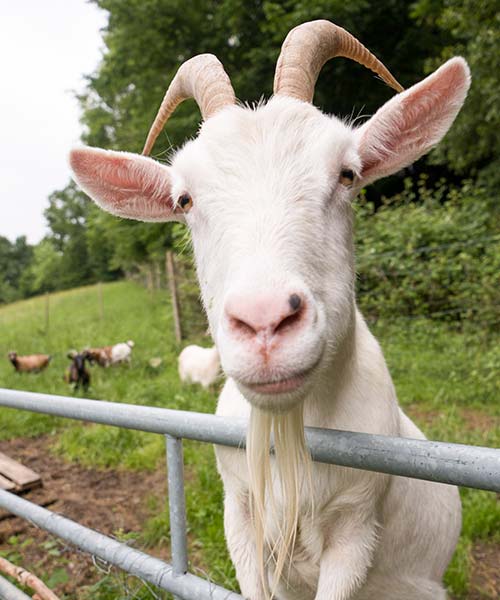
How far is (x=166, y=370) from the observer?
666 centimetres

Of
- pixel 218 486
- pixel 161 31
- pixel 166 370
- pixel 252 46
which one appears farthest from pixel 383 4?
pixel 218 486

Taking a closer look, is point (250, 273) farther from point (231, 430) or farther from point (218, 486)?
point (218, 486)

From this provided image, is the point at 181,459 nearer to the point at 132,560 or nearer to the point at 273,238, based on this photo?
the point at 132,560

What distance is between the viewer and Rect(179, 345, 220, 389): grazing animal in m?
5.57

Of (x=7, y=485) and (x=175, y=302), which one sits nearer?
(x=7, y=485)

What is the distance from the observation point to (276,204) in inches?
45.9

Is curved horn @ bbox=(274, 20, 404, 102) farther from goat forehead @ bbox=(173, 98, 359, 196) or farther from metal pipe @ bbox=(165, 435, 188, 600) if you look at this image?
metal pipe @ bbox=(165, 435, 188, 600)

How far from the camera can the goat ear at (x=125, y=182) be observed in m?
1.57

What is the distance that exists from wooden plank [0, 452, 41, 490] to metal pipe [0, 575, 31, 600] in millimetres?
1880

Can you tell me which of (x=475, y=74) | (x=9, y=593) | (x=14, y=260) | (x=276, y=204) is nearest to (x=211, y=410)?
(x=9, y=593)

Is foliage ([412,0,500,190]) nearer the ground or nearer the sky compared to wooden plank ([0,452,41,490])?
nearer the sky

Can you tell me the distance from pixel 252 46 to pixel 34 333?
8684 mm

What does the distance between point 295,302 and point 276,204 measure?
0.33 meters

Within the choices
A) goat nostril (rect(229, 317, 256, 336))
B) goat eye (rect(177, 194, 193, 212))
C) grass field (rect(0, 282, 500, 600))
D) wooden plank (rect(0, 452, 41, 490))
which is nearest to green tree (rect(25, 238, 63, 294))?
grass field (rect(0, 282, 500, 600))
